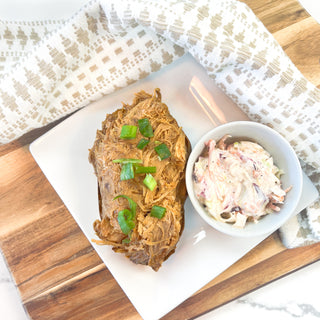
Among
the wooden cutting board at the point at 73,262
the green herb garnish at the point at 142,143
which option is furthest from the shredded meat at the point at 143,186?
the wooden cutting board at the point at 73,262

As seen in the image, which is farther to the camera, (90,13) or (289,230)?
(289,230)

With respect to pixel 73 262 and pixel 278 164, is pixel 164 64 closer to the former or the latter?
pixel 278 164

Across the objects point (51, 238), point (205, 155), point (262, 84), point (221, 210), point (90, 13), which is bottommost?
point (51, 238)

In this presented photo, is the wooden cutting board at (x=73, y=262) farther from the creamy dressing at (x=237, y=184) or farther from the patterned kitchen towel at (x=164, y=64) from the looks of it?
the creamy dressing at (x=237, y=184)

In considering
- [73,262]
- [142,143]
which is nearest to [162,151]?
[142,143]

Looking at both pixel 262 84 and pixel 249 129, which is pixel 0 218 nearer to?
pixel 249 129

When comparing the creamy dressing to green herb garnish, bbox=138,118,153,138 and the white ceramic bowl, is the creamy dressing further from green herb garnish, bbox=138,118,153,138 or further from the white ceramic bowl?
green herb garnish, bbox=138,118,153,138

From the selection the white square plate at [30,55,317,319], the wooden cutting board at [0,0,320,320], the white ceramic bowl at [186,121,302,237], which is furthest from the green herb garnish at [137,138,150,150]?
the wooden cutting board at [0,0,320,320]

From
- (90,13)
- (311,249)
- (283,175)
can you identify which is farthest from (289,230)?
(90,13)
